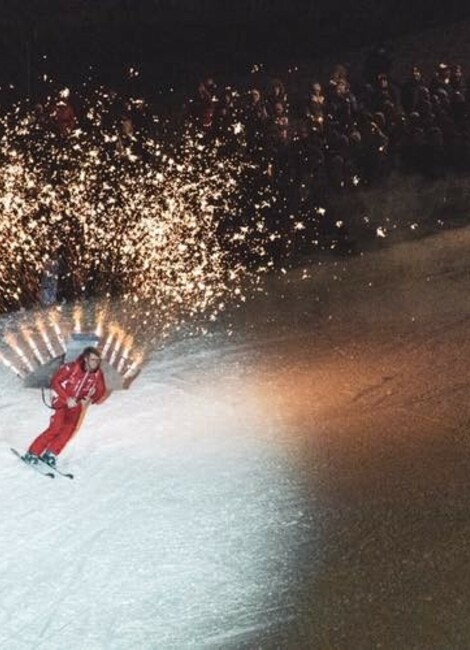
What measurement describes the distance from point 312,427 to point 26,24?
1117 cm

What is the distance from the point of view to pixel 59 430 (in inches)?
373

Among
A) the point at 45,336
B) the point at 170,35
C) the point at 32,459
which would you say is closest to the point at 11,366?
the point at 45,336

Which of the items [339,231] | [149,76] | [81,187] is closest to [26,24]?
[149,76]

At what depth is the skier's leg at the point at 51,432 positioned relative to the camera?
31.0 feet

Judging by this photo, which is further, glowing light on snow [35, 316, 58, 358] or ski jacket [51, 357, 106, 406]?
glowing light on snow [35, 316, 58, 358]

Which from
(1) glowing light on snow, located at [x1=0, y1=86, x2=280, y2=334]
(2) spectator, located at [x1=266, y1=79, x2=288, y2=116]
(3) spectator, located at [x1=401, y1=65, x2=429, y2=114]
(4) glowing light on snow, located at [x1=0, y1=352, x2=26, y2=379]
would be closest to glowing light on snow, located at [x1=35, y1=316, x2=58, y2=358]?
(4) glowing light on snow, located at [x1=0, y1=352, x2=26, y2=379]

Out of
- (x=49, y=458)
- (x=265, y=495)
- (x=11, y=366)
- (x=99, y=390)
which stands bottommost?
(x=265, y=495)

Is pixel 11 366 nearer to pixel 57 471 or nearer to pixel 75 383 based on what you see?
pixel 57 471

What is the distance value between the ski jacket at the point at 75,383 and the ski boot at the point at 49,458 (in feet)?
1.85

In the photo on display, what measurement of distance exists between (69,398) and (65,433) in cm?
41

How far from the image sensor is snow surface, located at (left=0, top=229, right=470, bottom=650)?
7.37 m

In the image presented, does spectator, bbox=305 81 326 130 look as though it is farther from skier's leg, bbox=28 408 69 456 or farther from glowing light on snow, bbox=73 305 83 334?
skier's leg, bbox=28 408 69 456

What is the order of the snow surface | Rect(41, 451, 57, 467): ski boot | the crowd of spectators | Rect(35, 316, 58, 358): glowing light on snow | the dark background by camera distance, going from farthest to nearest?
the dark background < the crowd of spectators < Rect(35, 316, 58, 358): glowing light on snow < Rect(41, 451, 57, 467): ski boot < the snow surface

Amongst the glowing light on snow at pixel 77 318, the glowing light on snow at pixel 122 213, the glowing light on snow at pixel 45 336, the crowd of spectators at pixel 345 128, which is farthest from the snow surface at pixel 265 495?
the crowd of spectators at pixel 345 128
